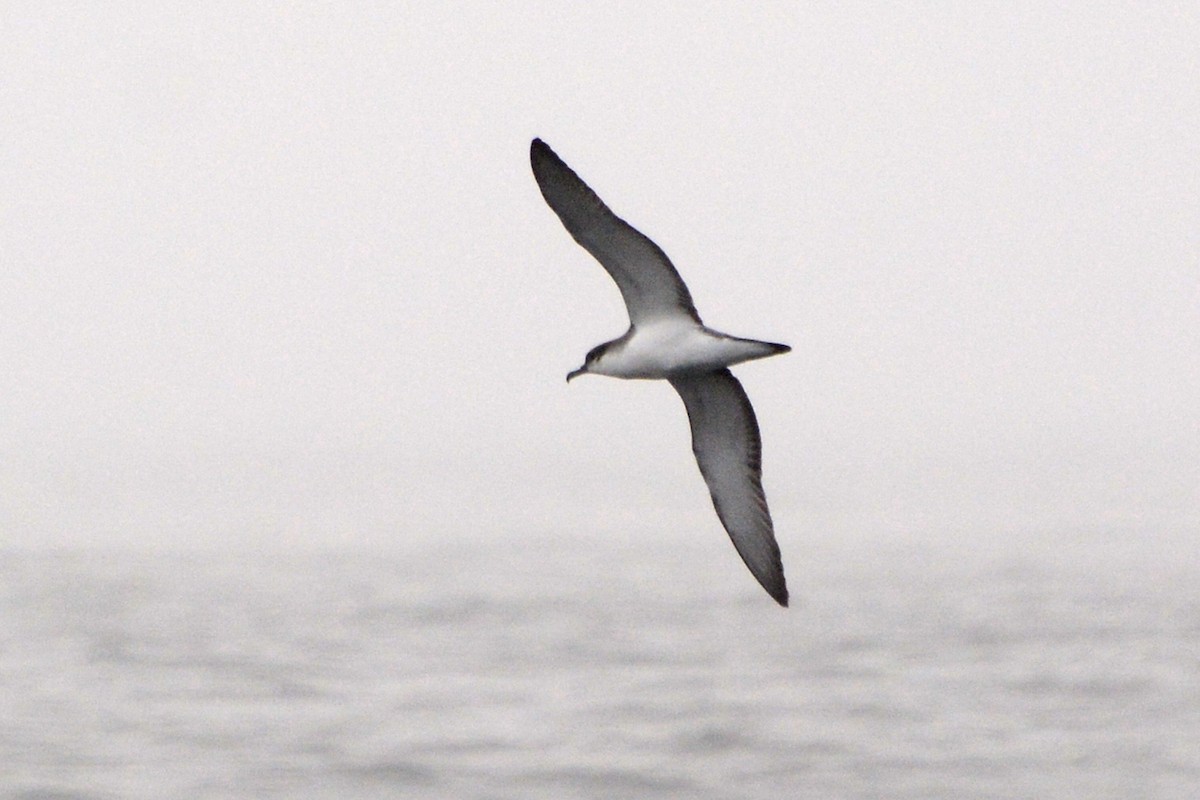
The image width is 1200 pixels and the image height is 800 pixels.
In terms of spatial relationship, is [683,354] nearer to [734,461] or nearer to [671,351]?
[671,351]

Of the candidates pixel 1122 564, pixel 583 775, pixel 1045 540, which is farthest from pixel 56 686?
pixel 1045 540

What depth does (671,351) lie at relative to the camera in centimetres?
1295

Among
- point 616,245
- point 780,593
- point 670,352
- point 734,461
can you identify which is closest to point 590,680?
point 734,461

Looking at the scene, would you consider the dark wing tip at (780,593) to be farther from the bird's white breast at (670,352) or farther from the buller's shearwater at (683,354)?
the bird's white breast at (670,352)

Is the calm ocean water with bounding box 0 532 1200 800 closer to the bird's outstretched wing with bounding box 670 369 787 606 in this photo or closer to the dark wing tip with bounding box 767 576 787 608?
the bird's outstretched wing with bounding box 670 369 787 606

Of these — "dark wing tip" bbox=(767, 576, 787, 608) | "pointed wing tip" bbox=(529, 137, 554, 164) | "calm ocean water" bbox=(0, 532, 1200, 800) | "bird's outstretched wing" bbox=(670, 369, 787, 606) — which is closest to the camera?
"pointed wing tip" bbox=(529, 137, 554, 164)

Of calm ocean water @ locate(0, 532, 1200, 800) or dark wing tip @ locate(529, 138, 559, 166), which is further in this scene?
calm ocean water @ locate(0, 532, 1200, 800)

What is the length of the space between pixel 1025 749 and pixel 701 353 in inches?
2105

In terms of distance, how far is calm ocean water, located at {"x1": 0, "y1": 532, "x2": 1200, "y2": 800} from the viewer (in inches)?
2254

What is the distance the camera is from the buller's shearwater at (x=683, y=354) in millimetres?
12570

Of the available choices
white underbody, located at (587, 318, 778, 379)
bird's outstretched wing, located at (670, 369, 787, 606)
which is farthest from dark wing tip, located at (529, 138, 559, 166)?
bird's outstretched wing, located at (670, 369, 787, 606)

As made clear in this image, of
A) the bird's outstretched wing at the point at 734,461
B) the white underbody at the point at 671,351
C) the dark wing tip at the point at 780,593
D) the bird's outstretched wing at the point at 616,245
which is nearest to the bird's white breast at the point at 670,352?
the white underbody at the point at 671,351

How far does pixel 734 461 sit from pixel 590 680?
62379 mm

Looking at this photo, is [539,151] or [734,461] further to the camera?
[734,461]
